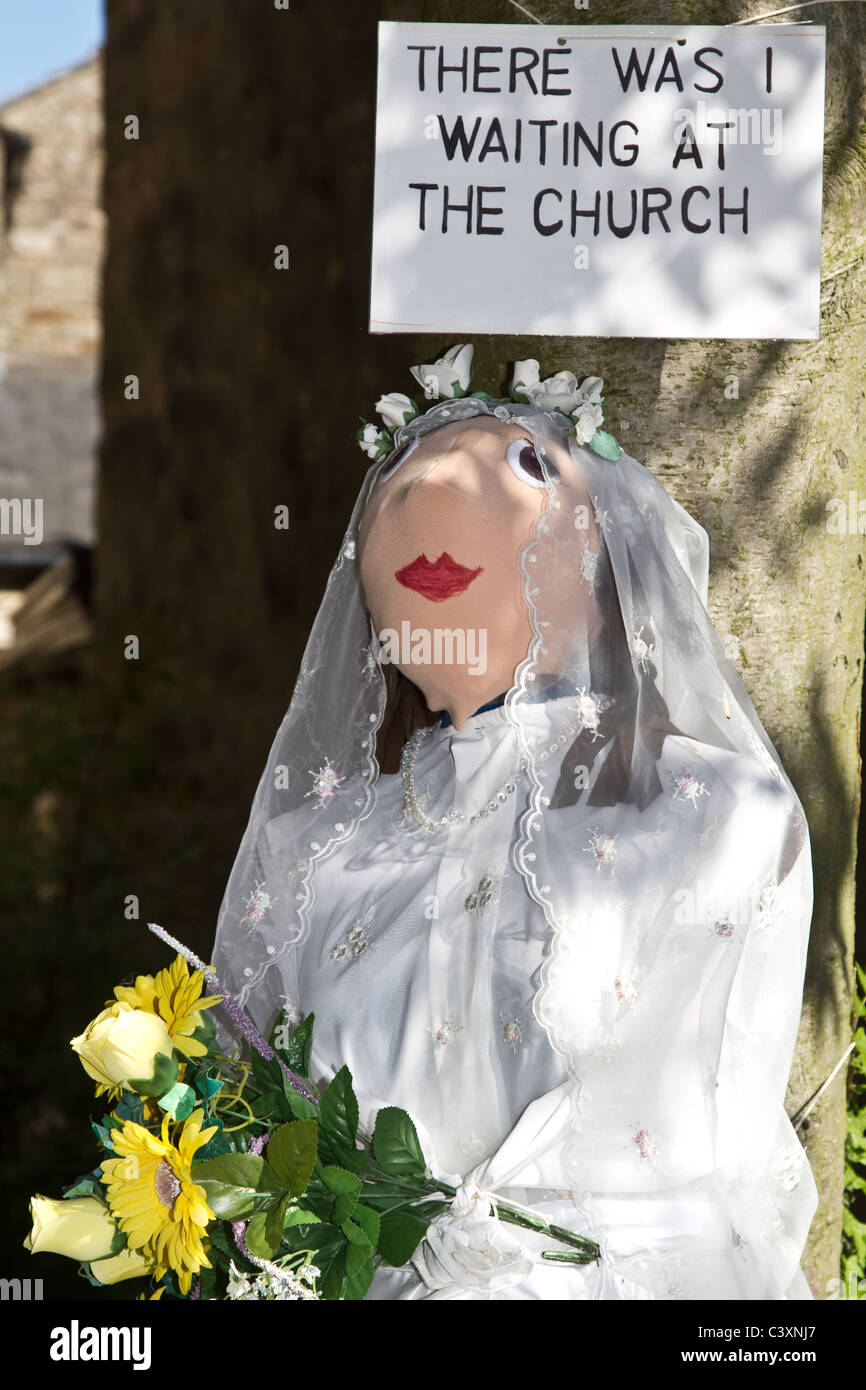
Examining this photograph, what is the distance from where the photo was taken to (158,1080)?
162 centimetres

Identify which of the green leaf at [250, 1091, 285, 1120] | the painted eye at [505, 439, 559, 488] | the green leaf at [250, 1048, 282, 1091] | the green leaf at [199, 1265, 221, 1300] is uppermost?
the painted eye at [505, 439, 559, 488]

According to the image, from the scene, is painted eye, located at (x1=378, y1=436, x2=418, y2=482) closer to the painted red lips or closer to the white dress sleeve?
the painted red lips

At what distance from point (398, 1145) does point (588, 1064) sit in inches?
10.2

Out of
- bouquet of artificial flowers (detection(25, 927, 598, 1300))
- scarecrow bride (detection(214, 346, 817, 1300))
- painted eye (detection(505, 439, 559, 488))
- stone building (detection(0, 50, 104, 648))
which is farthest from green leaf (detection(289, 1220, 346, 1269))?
stone building (detection(0, 50, 104, 648))

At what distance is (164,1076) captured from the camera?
1623 mm

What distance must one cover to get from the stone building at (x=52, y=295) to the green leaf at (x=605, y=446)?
→ 11.2m

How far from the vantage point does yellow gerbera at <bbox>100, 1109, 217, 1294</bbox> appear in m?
1.55

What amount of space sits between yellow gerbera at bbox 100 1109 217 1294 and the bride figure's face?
68cm

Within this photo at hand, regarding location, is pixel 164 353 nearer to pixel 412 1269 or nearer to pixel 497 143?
pixel 497 143

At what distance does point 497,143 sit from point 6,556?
28.6 feet

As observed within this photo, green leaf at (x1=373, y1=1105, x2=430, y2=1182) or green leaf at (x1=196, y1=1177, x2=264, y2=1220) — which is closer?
green leaf at (x1=196, y1=1177, x2=264, y2=1220)

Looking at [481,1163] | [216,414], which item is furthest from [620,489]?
[216,414]

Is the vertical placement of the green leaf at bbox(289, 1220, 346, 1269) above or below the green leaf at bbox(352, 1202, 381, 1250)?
below

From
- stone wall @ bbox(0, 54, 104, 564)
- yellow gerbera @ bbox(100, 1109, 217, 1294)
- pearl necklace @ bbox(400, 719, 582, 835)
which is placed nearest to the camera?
yellow gerbera @ bbox(100, 1109, 217, 1294)
